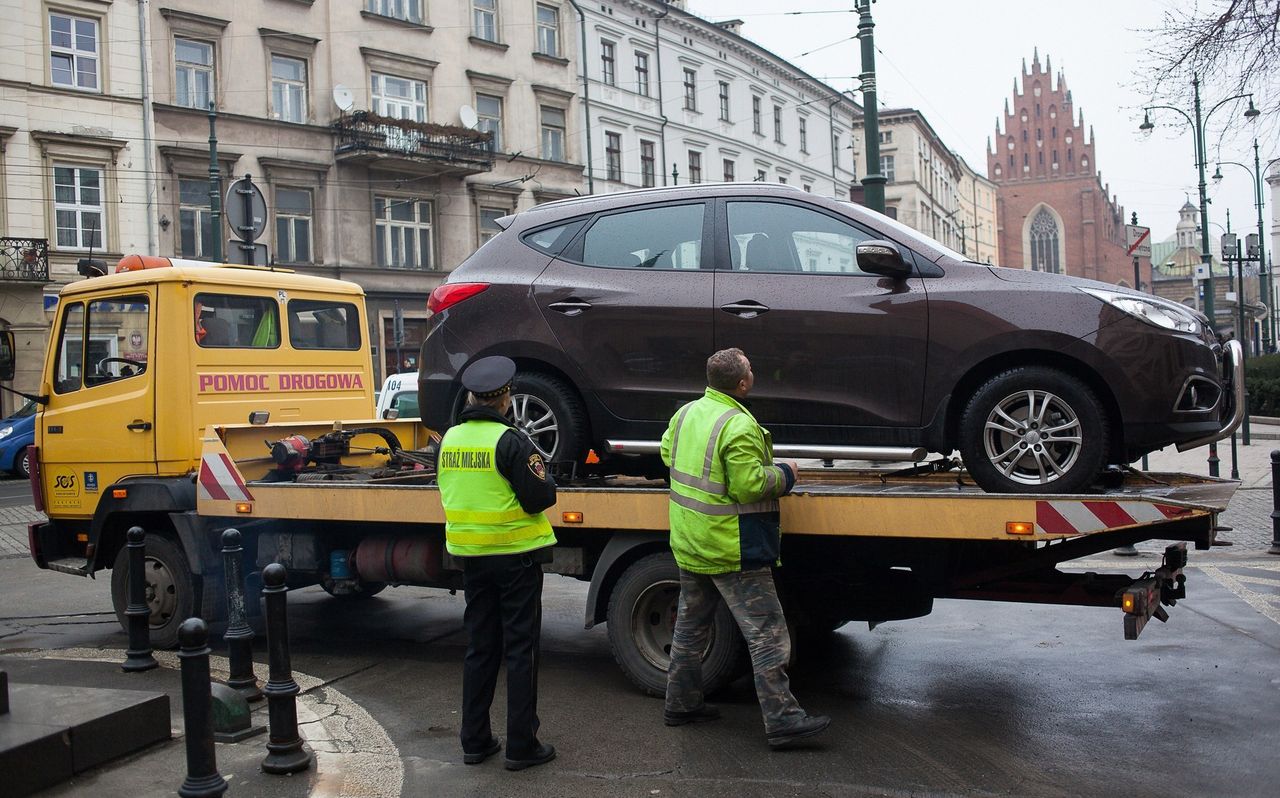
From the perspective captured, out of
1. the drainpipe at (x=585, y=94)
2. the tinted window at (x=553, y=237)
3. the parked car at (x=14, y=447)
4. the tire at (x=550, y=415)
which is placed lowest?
the parked car at (x=14, y=447)

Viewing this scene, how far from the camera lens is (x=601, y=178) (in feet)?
129

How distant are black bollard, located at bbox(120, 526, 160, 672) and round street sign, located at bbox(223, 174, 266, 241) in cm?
644

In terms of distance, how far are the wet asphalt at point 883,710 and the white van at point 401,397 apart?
27.8 feet

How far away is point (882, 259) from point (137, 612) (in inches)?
199

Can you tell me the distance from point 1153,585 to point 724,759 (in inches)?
89.2

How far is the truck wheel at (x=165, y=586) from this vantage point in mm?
7844

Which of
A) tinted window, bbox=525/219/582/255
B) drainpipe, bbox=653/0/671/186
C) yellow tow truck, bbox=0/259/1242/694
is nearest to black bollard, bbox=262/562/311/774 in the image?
yellow tow truck, bbox=0/259/1242/694

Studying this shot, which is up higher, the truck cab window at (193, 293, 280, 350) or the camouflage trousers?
the truck cab window at (193, 293, 280, 350)

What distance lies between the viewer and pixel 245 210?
42.9 ft

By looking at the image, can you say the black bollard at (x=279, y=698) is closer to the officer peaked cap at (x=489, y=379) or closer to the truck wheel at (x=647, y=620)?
the officer peaked cap at (x=489, y=379)

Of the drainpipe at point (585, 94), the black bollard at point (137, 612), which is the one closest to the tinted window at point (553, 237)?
the black bollard at point (137, 612)

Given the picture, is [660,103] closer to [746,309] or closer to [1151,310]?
[746,309]

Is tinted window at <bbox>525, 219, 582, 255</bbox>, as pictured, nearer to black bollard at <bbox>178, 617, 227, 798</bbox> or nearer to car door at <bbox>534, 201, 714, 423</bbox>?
car door at <bbox>534, 201, 714, 423</bbox>

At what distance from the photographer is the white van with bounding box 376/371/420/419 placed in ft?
57.0
